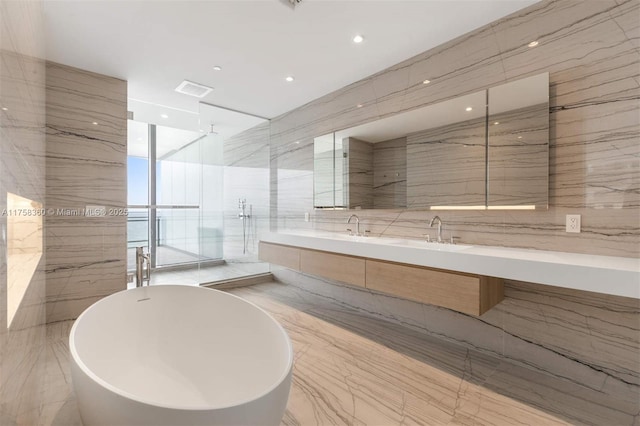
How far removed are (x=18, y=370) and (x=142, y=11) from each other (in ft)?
7.31

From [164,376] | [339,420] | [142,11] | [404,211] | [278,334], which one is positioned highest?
[142,11]

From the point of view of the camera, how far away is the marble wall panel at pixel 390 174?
2.76 metres

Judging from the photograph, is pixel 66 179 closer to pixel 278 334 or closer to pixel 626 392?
pixel 278 334

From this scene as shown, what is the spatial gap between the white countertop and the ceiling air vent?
2481mm

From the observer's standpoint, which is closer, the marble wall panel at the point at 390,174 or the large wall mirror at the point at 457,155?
the large wall mirror at the point at 457,155

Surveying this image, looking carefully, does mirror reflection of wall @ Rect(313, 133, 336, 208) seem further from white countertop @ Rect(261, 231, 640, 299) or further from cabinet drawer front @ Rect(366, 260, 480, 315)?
cabinet drawer front @ Rect(366, 260, 480, 315)

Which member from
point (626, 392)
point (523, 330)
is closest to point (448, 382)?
point (523, 330)

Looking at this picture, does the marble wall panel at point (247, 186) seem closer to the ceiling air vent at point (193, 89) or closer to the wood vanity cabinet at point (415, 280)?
the ceiling air vent at point (193, 89)

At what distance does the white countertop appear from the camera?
54.4 inches

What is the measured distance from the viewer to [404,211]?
9.08 feet

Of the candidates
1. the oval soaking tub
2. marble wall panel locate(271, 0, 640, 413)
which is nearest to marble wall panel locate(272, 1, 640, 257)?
marble wall panel locate(271, 0, 640, 413)

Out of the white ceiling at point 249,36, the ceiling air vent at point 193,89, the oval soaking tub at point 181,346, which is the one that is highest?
the white ceiling at point 249,36

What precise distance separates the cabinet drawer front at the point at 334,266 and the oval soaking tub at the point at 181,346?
111 cm

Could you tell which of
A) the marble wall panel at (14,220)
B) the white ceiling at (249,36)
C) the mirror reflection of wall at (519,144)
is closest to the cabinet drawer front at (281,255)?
the white ceiling at (249,36)
